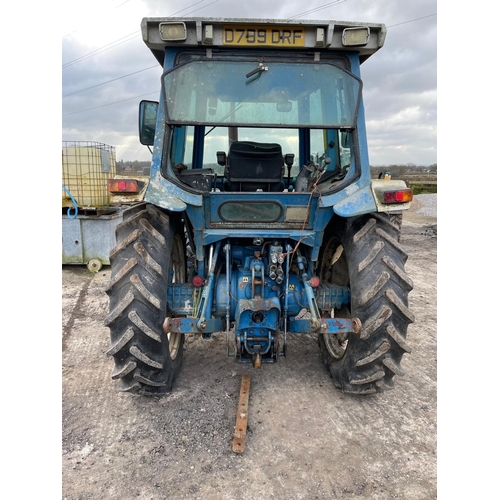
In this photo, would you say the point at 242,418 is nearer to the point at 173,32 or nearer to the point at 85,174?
the point at 173,32

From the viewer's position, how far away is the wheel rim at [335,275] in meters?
3.40

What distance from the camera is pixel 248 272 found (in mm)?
3033

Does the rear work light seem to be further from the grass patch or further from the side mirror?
the grass patch

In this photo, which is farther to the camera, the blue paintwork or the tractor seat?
the tractor seat

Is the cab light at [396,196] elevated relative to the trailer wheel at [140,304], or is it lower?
elevated

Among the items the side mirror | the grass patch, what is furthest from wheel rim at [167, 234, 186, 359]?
the grass patch

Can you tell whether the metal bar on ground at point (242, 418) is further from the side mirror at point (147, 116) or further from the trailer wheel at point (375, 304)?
the side mirror at point (147, 116)

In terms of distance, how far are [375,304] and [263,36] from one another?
6.60 feet

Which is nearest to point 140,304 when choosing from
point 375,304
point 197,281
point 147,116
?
point 197,281

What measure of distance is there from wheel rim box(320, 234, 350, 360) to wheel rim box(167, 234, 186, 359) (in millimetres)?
1315

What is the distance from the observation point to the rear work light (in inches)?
106

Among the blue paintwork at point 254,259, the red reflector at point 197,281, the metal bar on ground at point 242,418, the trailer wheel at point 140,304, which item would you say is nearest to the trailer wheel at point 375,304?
the blue paintwork at point 254,259

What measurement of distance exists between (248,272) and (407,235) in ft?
31.2

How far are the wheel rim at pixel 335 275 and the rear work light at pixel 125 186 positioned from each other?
5.57 feet
